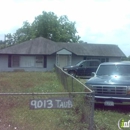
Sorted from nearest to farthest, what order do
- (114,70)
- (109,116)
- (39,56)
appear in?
(109,116) < (114,70) < (39,56)

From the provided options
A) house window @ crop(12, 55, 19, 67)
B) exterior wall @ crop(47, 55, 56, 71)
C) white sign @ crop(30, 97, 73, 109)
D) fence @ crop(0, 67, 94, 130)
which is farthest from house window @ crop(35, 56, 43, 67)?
white sign @ crop(30, 97, 73, 109)

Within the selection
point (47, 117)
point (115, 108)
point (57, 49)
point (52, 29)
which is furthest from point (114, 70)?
Result: point (52, 29)

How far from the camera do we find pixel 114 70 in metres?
10.4

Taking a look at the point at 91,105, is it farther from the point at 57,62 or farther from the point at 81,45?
the point at 81,45

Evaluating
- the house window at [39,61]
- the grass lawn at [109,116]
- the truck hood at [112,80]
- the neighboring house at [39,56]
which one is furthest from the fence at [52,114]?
the house window at [39,61]

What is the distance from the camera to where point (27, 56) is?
1226 inches

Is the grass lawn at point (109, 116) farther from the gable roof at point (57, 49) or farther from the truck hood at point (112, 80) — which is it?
the gable roof at point (57, 49)

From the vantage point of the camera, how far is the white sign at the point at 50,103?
5.32 m

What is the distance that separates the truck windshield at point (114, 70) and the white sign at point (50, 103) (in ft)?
17.2

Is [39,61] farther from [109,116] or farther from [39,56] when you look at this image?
[109,116]

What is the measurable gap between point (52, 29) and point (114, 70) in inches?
1649

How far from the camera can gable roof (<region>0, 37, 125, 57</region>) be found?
30.9 metres

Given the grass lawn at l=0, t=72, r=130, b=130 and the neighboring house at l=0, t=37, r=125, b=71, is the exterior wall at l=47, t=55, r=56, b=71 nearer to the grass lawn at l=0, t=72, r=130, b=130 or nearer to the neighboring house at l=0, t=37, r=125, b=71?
the neighboring house at l=0, t=37, r=125, b=71

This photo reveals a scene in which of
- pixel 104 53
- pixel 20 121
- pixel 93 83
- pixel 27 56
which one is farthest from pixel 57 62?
pixel 20 121
